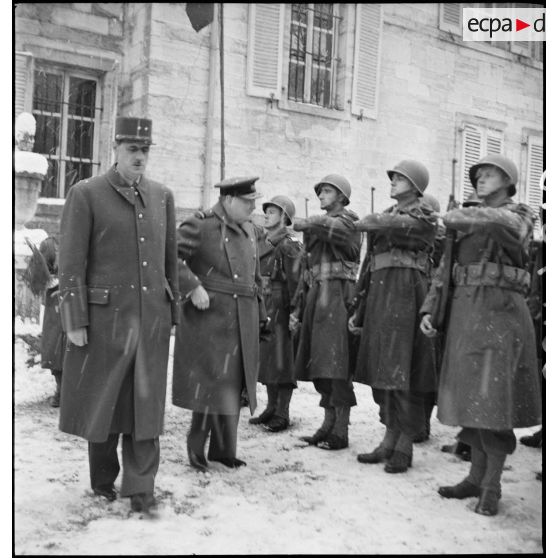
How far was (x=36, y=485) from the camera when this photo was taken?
4340 millimetres

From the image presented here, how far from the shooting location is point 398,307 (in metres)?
5.18

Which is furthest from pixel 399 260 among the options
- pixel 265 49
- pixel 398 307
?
pixel 265 49

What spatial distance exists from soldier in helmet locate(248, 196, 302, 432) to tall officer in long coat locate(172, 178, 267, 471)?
1.33m

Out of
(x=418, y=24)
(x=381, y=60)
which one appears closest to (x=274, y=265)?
(x=381, y=60)

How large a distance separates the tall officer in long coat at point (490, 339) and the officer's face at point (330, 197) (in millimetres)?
1490

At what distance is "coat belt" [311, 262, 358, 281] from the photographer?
5.77m

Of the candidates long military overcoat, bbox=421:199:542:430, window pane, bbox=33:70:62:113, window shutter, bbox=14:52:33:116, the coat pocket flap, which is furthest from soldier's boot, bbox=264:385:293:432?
window pane, bbox=33:70:62:113

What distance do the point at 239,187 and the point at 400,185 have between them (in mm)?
1148

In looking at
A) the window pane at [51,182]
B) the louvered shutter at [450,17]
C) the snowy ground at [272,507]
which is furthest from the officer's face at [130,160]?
the louvered shutter at [450,17]

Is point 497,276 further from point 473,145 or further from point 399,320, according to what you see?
point 473,145

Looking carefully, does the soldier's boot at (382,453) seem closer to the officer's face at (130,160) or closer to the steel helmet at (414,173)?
the steel helmet at (414,173)

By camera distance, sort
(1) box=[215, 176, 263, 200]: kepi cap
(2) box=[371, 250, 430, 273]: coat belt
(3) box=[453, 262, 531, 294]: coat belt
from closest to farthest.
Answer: (3) box=[453, 262, 531, 294]: coat belt < (1) box=[215, 176, 263, 200]: kepi cap < (2) box=[371, 250, 430, 273]: coat belt

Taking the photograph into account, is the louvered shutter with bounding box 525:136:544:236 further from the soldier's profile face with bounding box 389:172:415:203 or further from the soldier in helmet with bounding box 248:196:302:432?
the soldier's profile face with bounding box 389:172:415:203

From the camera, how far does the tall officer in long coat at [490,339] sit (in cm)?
421
